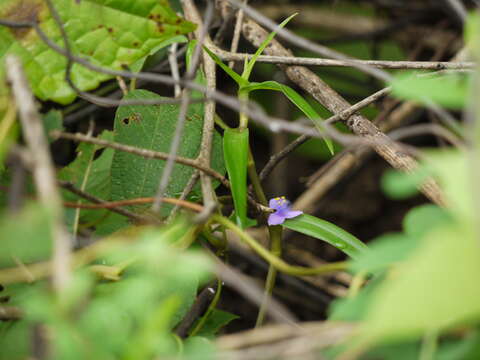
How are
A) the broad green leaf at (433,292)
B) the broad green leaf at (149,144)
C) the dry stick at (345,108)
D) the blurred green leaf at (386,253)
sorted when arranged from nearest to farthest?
the broad green leaf at (433,292)
the blurred green leaf at (386,253)
the dry stick at (345,108)
the broad green leaf at (149,144)

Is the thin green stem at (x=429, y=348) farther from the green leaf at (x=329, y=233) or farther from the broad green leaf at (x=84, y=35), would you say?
the broad green leaf at (x=84, y=35)

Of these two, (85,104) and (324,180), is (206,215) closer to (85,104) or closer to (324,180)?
(85,104)

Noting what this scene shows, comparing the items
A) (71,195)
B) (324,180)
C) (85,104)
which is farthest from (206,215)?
(324,180)

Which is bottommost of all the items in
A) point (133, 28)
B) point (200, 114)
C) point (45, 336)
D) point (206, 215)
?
point (45, 336)

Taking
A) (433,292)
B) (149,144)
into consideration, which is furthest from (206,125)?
(433,292)

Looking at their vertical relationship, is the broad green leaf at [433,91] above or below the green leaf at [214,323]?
above

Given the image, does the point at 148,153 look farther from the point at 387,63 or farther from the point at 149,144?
the point at 387,63

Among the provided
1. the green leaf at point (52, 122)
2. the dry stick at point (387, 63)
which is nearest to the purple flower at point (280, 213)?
the dry stick at point (387, 63)
